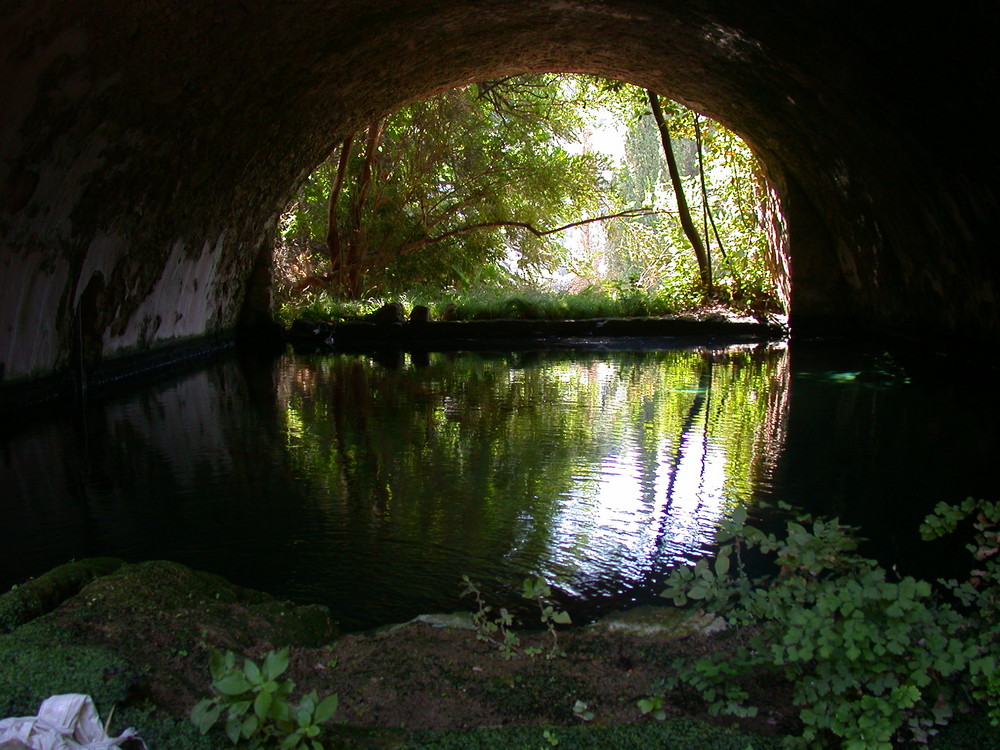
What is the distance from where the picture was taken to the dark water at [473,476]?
13.6 ft

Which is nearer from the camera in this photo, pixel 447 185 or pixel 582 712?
pixel 582 712

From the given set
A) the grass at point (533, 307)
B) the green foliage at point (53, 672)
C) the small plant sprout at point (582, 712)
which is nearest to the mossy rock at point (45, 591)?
the green foliage at point (53, 672)

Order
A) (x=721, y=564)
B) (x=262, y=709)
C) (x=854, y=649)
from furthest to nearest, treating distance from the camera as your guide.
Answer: (x=721, y=564)
(x=854, y=649)
(x=262, y=709)

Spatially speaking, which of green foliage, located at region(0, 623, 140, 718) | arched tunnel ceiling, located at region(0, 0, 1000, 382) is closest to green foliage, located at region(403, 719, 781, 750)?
green foliage, located at region(0, 623, 140, 718)

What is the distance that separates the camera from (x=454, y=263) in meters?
20.3

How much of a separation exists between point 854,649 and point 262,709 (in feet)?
4.40

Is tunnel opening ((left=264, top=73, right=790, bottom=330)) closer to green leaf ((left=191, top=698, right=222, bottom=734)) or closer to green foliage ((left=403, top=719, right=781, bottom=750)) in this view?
green foliage ((left=403, top=719, right=781, bottom=750))

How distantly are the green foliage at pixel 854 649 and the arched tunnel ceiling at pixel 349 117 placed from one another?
14.5ft

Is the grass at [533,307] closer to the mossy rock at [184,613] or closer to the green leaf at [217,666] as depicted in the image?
the mossy rock at [184,613]

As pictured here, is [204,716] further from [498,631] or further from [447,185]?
[447,185]

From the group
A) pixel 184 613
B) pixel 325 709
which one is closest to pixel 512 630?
pixel 184 613

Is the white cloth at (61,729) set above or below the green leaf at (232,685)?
below

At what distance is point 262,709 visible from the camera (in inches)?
76.8

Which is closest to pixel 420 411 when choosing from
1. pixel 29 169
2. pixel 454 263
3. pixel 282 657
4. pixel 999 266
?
pixel 29 169
